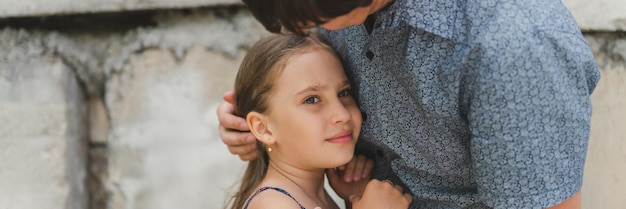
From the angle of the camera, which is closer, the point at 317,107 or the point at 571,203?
the point at 571,203

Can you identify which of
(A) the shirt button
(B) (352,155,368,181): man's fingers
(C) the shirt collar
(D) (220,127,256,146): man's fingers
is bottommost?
(B) (352,155,368,181): man's fingers

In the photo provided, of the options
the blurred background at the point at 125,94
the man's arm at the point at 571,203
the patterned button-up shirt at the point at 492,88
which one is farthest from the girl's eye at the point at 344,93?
the blurred background at the point at 125,94

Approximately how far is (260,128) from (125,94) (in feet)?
2.30

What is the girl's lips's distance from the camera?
1.44 m

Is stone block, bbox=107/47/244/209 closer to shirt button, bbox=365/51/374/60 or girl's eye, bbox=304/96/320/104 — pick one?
girl's eye, bbox=304/96/320/104

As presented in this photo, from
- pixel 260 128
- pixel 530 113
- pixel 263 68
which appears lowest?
pixel 260 128

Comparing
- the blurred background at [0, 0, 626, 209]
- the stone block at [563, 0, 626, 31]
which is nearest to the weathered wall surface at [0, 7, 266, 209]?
the blurred background at [0, 0, 626, 209]

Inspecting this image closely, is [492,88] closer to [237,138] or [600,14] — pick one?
[237,138]

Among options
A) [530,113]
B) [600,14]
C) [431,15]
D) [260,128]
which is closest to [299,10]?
[431,15]

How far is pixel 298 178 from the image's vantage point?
61.2 inches

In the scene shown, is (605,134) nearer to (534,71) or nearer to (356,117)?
(356,117)

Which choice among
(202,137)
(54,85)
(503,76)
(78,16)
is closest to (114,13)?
(78,16)

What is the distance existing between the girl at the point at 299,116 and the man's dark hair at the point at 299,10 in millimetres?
291

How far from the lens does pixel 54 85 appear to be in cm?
204
